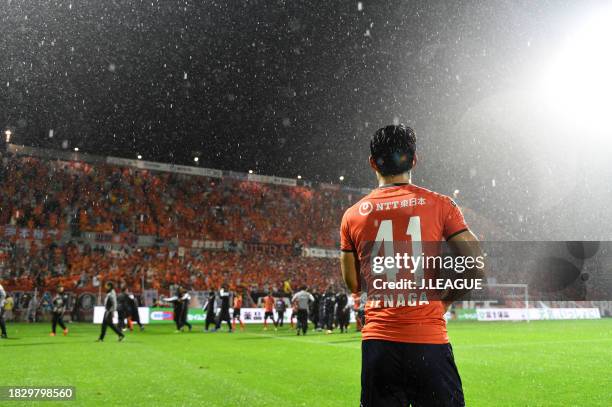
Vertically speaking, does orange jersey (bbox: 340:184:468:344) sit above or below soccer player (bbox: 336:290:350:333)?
above

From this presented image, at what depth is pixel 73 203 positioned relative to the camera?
37750mm

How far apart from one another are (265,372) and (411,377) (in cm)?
823

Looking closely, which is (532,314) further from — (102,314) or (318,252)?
(102,314)

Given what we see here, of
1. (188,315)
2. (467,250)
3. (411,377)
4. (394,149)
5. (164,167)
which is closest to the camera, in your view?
(411,377)

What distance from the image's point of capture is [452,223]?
9.29 feet

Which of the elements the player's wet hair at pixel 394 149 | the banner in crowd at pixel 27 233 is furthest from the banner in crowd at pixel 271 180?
the player's wet hair at pixel 394 149

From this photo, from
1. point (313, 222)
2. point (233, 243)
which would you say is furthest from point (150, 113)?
point (313, 222)

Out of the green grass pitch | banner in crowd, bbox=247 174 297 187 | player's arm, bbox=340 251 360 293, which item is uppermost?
banner in crowd, bbox=247 174 297 187

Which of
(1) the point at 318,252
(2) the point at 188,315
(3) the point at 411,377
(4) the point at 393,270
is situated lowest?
(2) the point at 188,315

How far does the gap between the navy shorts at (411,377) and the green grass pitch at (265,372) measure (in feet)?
16.0

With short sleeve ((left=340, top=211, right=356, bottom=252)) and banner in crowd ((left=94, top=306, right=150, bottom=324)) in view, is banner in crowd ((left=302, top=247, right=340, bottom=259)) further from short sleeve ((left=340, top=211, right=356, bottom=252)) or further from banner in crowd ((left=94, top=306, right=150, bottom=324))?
short sleeve ((left=340, top=211, right=356, bottom=252))

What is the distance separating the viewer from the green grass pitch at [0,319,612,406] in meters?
7.53

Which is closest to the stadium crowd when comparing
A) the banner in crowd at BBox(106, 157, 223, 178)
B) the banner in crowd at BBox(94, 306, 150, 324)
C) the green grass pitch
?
the banner in crowd at BBox(106, 157, 223, 178)

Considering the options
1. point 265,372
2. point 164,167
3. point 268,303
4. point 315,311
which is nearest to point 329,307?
point 315,311
